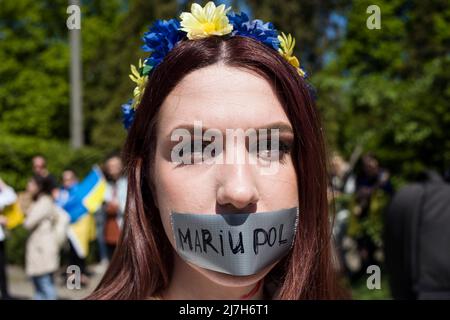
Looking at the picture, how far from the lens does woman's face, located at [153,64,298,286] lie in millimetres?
1275

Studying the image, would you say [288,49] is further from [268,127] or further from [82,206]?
[82,206]

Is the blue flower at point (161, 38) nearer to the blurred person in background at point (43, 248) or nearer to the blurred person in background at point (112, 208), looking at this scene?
the blurred person in background at point (43, 248)

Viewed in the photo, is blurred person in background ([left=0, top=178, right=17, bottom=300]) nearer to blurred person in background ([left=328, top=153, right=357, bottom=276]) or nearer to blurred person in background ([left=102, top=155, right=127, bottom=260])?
blurred person in background ([left=102, top=155, right=127, bottom=260])

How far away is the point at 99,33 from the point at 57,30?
4.44 m

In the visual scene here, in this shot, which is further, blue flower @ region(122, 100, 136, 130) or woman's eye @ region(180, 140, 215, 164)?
blue flower @ region(122, 100, 136, 130)

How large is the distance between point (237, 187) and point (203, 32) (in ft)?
1.35

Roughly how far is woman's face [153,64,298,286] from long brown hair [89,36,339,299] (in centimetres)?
3

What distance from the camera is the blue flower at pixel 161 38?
4.74ft

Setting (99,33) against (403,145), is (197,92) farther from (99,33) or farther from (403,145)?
(99,33)

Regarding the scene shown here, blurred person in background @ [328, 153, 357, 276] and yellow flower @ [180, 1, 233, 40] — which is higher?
yellow flower @ [180, 1, 233, 40]

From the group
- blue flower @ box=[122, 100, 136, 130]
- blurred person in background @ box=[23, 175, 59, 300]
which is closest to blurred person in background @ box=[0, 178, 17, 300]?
blurred person in background @ box=[23, 175, 59, 300]

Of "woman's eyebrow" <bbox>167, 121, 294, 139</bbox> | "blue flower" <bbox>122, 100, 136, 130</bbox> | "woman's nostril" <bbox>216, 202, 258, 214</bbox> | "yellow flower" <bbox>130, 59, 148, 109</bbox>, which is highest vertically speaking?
"yellow flower" <bbox>130, 59, 148, 109</bbox>

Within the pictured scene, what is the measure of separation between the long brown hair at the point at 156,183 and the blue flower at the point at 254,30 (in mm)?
23

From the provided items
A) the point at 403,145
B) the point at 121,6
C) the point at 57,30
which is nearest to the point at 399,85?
the point at 403,145
